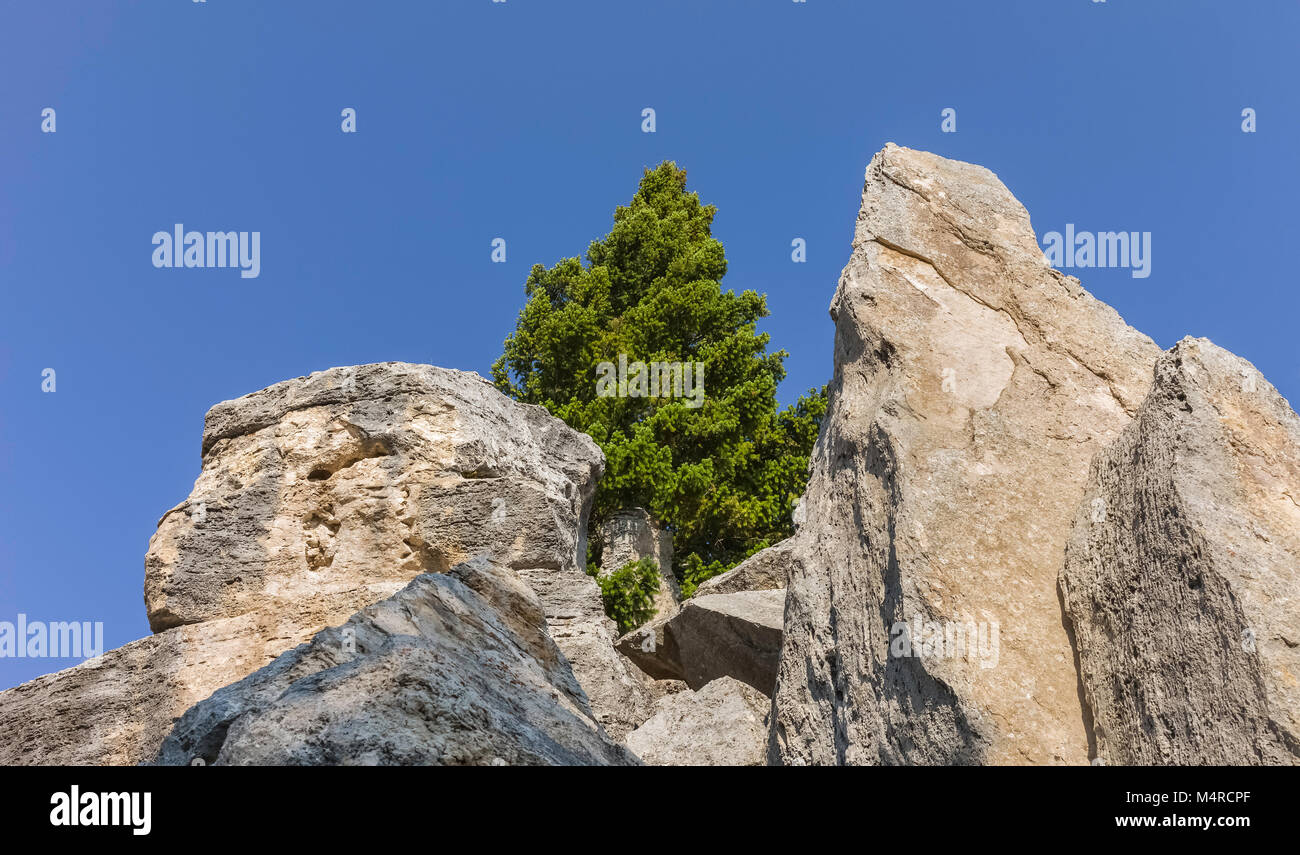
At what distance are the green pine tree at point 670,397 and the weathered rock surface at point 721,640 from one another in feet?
21.6

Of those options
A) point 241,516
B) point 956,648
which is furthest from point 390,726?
point 241,516

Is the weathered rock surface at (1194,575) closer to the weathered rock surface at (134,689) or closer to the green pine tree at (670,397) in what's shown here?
the weathered rock surface at (134,689)

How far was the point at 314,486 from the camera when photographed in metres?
9.95

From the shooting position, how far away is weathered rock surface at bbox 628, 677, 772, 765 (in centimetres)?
807

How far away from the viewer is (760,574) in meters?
12.3

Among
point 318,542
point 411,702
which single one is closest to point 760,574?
point 318,542

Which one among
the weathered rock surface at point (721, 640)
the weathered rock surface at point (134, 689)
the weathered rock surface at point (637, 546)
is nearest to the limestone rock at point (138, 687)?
the weathered rock surface at point (134, 689)

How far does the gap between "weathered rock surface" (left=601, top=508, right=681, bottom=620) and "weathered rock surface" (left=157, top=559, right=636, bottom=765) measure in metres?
12.0

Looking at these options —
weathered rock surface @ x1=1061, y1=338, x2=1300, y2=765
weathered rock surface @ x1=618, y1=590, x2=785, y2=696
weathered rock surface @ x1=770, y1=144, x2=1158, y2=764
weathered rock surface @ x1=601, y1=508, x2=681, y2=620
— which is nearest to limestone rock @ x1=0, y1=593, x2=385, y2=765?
weathered rock surface @ x1=618, y1=590, x2=785, y2=696

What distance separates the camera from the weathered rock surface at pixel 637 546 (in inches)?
722

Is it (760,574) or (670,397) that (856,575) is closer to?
(760,574)

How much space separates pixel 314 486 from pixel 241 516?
2.17ft

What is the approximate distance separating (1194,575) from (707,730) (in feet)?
12.4
